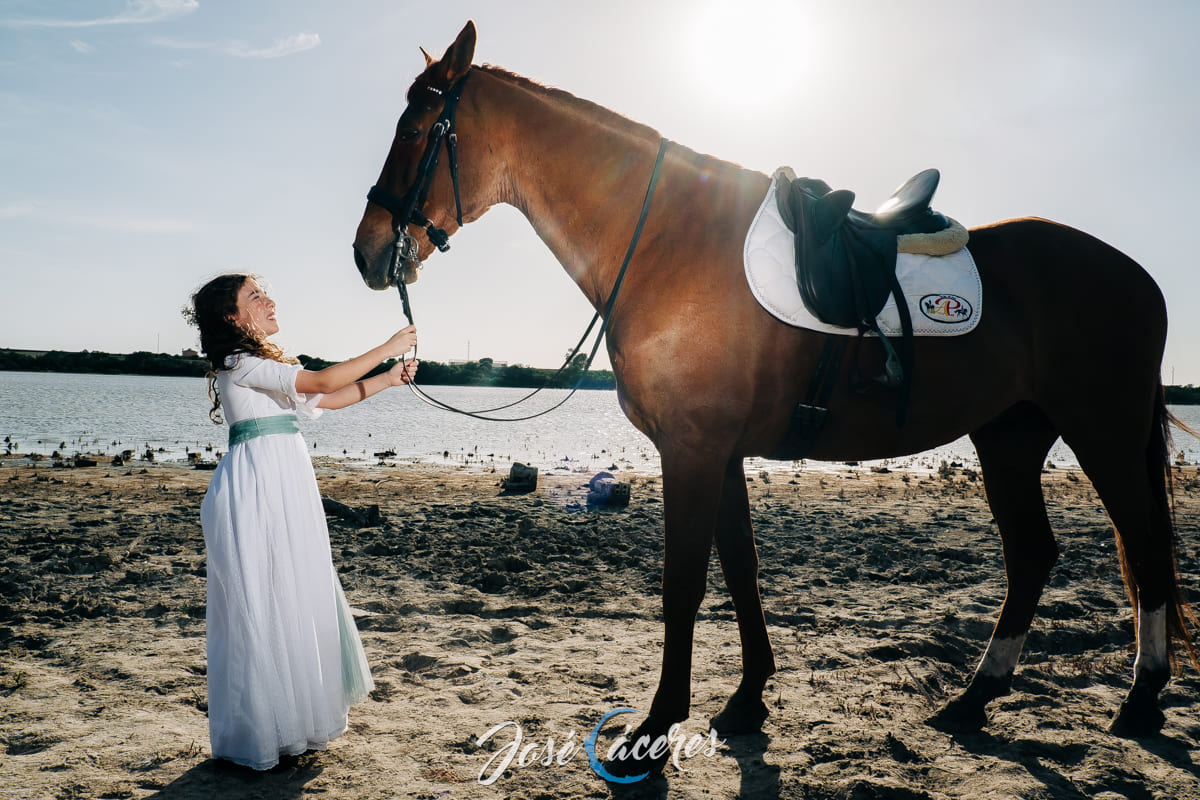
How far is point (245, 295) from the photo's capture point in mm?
3004

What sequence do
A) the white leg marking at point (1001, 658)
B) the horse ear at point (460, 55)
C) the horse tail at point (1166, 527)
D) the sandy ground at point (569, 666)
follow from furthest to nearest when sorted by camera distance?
the white leg marking at point (1001, 658)
the horse tail at point (1166, 527)
the horse ear at point (460, 55)
the sandy ground at point (569, 666)

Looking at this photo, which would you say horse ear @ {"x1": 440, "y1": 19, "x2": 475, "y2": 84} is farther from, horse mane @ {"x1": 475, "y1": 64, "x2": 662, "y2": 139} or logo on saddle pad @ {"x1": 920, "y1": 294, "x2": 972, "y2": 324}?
logo on saddle pad @ {"x1": 920, "y1": 294, "x2": 972, "y2": 324}

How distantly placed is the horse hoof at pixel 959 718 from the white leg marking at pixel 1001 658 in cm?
22

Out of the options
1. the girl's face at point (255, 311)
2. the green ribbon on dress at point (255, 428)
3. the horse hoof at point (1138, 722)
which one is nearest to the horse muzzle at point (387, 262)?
the girl's face at point (255, 311)

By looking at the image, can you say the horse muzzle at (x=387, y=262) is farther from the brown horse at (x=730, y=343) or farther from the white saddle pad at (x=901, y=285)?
the white saddle pad at (x=901, y=285)

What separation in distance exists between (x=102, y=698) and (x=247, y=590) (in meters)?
1.33

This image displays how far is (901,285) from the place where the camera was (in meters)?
3.07

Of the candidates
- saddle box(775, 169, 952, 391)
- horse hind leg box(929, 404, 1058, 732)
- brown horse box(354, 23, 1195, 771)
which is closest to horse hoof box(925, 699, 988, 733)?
brown horse box(354, 23, 1195, 771)

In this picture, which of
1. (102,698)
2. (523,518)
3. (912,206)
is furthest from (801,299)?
(523,518)

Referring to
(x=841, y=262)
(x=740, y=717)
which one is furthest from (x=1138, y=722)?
(x=841, y=262)

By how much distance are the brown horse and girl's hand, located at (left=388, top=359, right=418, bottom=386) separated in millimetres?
405

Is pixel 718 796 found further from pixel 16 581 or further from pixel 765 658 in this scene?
pixel 16 581

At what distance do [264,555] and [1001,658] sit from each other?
3.55 meters

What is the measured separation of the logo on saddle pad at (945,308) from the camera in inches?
118
